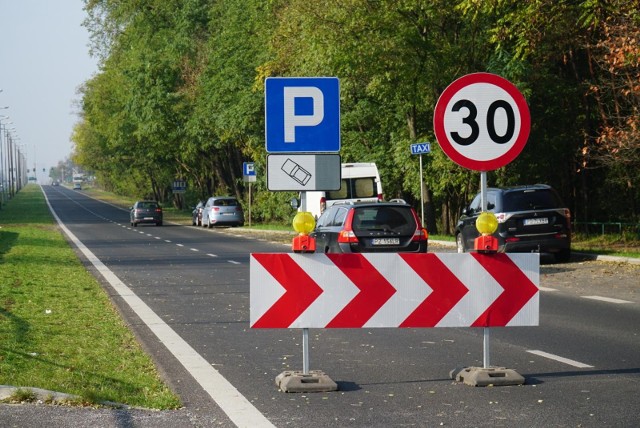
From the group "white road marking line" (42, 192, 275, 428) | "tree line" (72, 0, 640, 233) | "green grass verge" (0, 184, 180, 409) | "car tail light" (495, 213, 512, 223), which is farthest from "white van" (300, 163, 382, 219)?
"white road marking line" (42, 192, 275, 428)

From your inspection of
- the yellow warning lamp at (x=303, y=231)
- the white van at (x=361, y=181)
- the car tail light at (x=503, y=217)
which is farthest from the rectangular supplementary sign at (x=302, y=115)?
the white van at (x=361, y=181)

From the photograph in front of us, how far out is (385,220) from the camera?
1959 centimetres

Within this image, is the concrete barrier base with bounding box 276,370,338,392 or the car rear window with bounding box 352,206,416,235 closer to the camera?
the concrete barrier base with bounding box 276,370,338,392

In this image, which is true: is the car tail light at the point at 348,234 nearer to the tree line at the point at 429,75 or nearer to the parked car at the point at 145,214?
the tree line at the point at 429,75

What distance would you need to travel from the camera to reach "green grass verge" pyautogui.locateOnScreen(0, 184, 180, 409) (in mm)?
8250

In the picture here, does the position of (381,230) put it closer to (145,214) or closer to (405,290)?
(405,290)

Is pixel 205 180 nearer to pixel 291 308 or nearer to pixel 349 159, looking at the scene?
pixel 349 159

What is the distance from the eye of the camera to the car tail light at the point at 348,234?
19.5 metres

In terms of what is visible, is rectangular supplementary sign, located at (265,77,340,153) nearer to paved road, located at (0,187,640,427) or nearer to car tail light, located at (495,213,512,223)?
paved road, located at (0,187,640,427)

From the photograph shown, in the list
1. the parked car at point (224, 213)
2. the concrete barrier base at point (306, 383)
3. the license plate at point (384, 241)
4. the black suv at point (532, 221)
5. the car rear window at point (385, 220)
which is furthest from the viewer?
the parked car at point (224, 213)

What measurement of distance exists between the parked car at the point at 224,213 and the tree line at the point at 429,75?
2.21 metres

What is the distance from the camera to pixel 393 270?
873 cm

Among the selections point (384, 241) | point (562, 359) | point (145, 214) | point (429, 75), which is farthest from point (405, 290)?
point (145, 214)

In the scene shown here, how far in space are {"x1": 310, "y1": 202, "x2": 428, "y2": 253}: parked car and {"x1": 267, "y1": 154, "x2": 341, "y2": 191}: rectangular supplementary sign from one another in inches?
410
